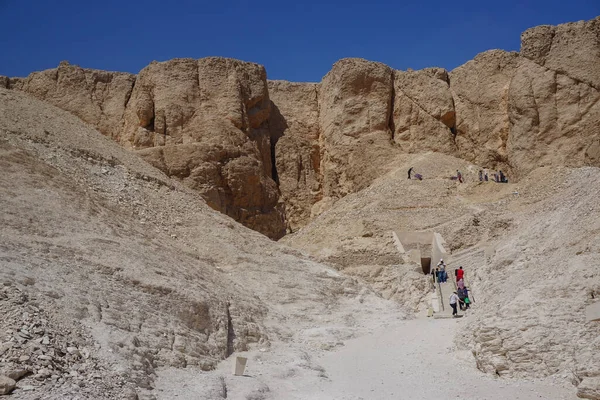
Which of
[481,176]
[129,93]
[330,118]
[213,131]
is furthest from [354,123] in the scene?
[129,93]

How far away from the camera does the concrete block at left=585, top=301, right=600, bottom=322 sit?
460 inches

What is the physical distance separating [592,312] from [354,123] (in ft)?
89.5

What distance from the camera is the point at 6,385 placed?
838 centimetres

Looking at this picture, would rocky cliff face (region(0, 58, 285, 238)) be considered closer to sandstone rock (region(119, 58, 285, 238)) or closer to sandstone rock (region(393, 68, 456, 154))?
sandstone rock (region(119, 58, 285, 238))

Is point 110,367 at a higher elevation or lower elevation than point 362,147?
lower

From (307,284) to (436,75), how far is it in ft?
70.3

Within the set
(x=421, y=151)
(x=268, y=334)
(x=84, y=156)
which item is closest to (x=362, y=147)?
(x=421, y=151)

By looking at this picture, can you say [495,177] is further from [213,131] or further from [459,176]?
[213,131]

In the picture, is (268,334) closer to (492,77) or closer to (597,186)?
(597,186)

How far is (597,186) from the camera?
21.1m

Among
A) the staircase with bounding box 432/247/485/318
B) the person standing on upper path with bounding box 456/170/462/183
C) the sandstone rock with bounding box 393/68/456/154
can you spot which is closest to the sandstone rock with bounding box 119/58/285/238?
the sandstone rock with bounding box 393/68/456/154

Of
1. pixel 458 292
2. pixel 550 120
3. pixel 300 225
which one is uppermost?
pixel 550 120

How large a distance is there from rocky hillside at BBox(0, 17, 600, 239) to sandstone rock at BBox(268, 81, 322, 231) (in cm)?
8

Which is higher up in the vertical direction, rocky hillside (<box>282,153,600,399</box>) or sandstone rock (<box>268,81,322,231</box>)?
sandstone rock (<box>268,81,322,231</box>)
